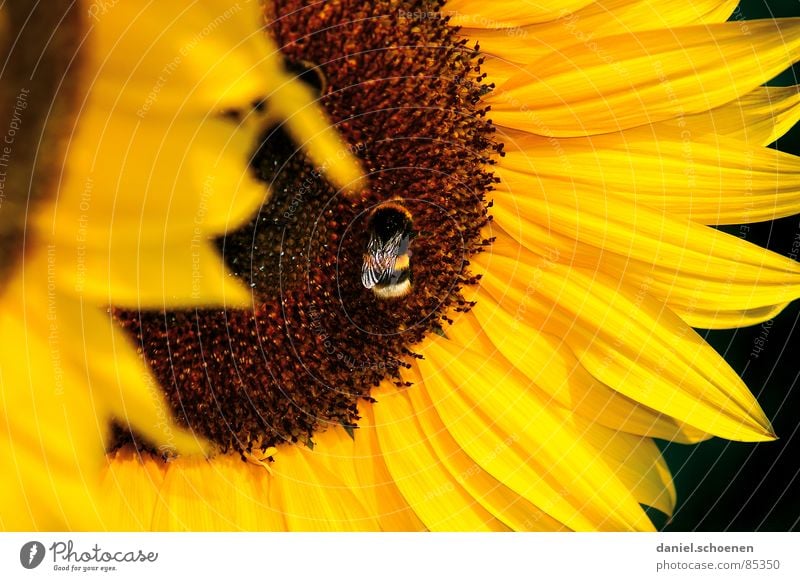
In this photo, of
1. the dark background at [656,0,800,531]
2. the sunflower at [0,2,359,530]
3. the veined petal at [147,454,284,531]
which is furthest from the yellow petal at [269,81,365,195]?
the dark background at [656,0,800,531]

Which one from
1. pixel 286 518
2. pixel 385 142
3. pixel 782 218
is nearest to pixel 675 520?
pixel 782 218

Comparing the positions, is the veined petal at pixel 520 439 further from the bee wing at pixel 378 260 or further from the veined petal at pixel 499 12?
the veined petal at pixel 499 12

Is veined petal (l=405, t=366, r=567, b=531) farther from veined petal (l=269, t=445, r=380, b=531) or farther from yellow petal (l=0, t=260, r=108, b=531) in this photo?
yellow petal (l=0, t=260, r=108, b=531)

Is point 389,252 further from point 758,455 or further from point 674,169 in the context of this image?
point 758,455

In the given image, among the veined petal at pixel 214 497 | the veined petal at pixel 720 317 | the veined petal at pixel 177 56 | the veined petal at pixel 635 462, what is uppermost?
the veined petal at pixel 177 56

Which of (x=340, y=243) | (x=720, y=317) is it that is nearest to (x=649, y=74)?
(x=720, y=317)

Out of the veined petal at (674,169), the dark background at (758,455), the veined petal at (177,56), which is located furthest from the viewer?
the dark background at (758,455)
